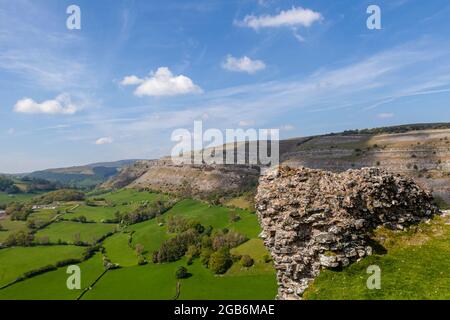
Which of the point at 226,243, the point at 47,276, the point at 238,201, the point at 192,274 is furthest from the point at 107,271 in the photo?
the point at 238,201

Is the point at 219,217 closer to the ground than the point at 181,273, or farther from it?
farther from it

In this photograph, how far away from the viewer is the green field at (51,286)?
9462 centimetres

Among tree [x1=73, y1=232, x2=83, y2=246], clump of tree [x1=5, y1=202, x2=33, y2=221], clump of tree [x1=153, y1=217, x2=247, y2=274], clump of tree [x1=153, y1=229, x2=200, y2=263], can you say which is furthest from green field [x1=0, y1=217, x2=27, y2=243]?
clump of tree [x1=153, y1=217, x2=247, y2=274]

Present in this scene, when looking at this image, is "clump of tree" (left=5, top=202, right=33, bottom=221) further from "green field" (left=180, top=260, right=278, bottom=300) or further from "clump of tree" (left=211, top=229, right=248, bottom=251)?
"green field" (left=180, top=260, right=278, bottom=300)

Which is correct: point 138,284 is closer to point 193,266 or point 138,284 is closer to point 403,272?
point 193,266

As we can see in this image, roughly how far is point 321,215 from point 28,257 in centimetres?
12688

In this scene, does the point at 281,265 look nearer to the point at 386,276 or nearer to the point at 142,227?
the point at 386,276

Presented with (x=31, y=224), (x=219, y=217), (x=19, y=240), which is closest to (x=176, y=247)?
(x=219, y=217)

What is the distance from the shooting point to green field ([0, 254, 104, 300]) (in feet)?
310

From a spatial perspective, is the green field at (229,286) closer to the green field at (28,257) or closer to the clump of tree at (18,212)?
the green field at (28,257)

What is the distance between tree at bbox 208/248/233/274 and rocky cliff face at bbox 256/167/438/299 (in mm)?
79323

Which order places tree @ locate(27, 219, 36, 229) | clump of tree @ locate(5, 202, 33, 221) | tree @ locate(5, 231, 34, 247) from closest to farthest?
1. tree @ locate(5, 231, 34, 247)
2. tree @ locate(27, 219, 36, 229)
3. clump of tree @ locate(5, 202, 33, 221)

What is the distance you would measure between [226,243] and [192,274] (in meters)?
21.5

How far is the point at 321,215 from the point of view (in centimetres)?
2345
